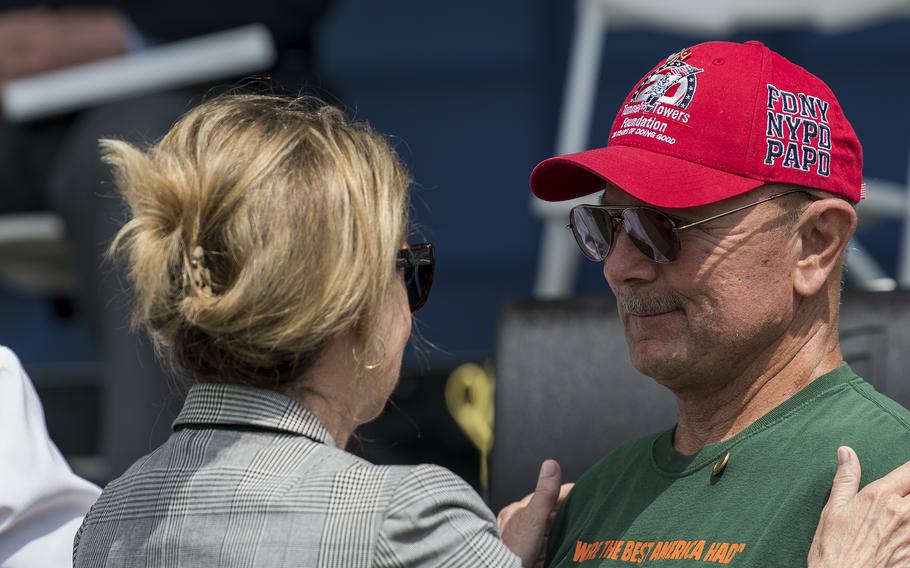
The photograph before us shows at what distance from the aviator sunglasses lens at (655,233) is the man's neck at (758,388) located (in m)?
0.19

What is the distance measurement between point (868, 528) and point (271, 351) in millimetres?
703

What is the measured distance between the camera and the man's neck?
1.72 m

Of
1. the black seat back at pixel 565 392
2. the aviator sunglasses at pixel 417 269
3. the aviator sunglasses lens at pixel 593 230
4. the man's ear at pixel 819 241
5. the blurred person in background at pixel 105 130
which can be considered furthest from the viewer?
the blurred person in background at pixel 105 130

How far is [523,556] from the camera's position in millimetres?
1850

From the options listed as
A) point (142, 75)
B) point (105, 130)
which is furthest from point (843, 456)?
point (142, 75)

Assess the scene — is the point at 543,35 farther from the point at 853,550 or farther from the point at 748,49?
the point at 853,550

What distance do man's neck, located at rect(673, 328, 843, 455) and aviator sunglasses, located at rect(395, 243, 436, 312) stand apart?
42 cm

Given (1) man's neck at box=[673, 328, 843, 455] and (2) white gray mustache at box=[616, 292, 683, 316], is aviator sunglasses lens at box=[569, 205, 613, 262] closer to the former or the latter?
(2) white gray mustache at box=[616, 292, 683, 316]

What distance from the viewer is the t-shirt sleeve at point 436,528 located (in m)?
1.34

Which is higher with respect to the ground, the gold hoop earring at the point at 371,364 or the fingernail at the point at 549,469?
the gold hoop earring at the point at 371,364

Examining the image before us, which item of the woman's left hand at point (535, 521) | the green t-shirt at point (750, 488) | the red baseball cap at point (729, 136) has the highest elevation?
the red baseball cap at point (729, 136)

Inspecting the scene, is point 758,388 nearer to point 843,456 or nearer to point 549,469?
point 843,456

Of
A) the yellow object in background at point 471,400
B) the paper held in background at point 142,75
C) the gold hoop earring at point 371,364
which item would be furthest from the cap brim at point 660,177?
the paper held in background at point 142,75

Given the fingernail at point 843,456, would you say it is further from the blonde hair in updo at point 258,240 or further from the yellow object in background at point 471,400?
the yellow object in background at point 471,400
